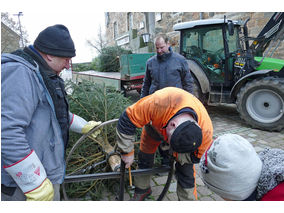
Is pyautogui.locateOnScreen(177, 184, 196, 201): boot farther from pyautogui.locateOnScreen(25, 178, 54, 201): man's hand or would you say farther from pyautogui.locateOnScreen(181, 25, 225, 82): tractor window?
pyautogui.locateOnScreen(181, 25, 225, 82): tractor window

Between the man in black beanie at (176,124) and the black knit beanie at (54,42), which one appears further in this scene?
the man in black beanie at (176,124)

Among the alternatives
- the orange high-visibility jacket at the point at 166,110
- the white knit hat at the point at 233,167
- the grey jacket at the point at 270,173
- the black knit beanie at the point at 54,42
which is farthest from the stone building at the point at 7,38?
the grey jacket at the point at 270,173

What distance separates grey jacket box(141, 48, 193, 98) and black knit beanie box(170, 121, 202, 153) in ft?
6.28

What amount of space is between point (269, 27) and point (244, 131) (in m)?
2.57

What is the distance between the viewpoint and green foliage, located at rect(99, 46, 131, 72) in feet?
32.2

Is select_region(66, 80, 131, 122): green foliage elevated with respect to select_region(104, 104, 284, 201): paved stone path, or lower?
elevated

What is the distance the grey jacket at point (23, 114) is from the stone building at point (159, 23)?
571cm

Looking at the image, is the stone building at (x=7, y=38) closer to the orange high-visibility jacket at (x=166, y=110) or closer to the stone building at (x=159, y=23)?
the orange high-visibility jacket at (x=166, y=110)

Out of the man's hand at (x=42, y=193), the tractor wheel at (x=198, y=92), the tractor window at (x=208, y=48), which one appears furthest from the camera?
the tractor wheel at (x=198, y=92)

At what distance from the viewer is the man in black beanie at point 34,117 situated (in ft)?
3.80

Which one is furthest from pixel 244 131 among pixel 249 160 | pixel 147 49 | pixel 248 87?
pixel 147 49

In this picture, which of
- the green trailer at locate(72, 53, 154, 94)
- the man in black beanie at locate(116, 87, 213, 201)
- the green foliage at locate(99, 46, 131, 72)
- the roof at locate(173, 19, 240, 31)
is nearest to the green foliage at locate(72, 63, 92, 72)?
the green foliage at locate(99, 46, 131, 72)

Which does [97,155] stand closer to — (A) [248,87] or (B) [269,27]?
(A) [248,87]

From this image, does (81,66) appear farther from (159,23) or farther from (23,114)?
(23,114)
